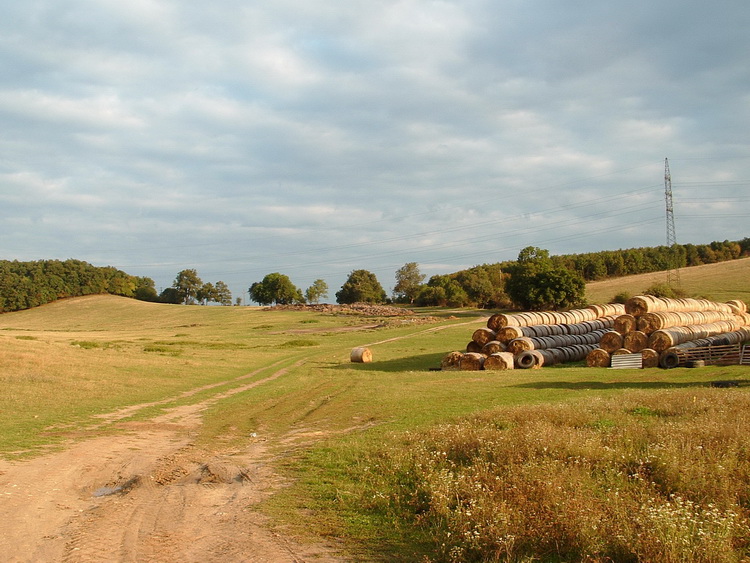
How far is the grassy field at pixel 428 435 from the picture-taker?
7.11 metres

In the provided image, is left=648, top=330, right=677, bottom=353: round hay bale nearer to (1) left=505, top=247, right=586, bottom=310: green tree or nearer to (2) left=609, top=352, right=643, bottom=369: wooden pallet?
(2) left=609, top=352, right=643, bottom=369: wooden pallet

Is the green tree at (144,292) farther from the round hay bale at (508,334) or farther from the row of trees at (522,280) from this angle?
the round hay bale at (508,334)

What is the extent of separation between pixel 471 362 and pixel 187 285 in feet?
415

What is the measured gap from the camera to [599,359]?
1341 inches

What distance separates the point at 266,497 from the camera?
9773mm

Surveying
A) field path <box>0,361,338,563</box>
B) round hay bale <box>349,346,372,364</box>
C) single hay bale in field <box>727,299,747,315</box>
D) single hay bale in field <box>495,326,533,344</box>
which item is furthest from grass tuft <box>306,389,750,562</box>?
single hay bale in field <box>727,299,747,315</box>

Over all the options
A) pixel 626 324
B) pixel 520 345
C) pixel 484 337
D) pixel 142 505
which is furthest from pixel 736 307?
pixel 142 505

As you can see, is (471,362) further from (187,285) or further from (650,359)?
(187,285)

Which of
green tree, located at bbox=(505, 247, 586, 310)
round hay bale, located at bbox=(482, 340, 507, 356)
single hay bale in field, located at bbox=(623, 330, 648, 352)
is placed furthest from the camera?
green tree, located at bbox=(505, 247, 586, 310)

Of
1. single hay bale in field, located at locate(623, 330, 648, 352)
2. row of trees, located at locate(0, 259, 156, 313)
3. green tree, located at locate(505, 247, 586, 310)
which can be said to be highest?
row of trees, located at locate(0, 259, 156, 313)

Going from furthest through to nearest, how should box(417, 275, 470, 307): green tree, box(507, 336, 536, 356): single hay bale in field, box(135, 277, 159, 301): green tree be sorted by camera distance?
box(135, 277, 159, 301): green tree → box(417, 275, 470, 307): green tree → box(507, 336, 536, 356): single hay bale in field

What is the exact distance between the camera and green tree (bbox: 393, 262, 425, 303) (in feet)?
487

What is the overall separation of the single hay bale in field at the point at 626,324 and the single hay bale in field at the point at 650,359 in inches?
80.5

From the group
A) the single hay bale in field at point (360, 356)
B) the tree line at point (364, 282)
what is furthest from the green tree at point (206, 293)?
the single hay bale in field at point (360, 356)
